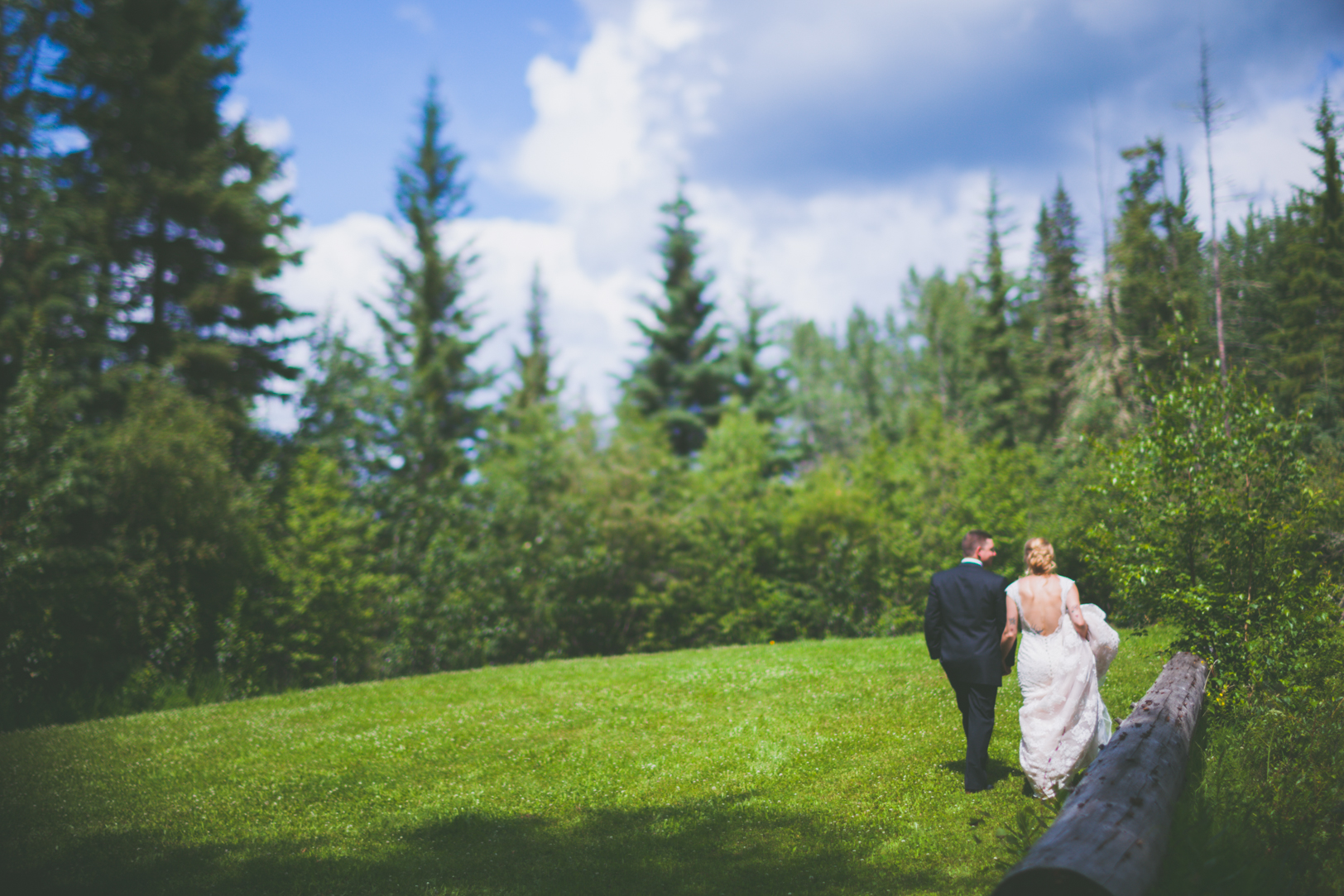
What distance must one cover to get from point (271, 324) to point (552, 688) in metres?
17.2

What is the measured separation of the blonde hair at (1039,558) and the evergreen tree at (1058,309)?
28053 millimetres

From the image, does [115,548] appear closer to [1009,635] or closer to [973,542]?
[973,542]

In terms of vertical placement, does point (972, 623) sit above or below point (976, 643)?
above

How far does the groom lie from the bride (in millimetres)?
197

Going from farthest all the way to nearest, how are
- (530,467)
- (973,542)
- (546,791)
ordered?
(530,467) → (546,791) → (973,542)

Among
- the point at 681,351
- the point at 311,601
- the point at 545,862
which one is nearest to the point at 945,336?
the point at 681,351

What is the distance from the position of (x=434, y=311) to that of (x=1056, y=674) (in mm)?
34925

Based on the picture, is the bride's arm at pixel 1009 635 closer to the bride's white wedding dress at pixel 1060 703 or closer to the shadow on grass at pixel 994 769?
the bride's white wedding dress at pixel 1060 703

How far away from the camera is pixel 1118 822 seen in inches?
179

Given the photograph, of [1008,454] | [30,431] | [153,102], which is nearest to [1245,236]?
[1008,454]

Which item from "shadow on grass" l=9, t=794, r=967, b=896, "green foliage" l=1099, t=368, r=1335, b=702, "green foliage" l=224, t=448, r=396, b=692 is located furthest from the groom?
"green foliage" l=224, t=448, r=396, b=692

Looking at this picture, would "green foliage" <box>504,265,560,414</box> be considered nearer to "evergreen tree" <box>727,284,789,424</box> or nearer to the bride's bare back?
"evergreen tree" <box>727,284,789,424</box>

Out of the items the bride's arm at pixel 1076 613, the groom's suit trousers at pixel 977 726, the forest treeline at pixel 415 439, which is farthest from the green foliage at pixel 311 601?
the bride's arm at pixel 1076 613

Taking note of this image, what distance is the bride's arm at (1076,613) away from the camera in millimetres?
6844
